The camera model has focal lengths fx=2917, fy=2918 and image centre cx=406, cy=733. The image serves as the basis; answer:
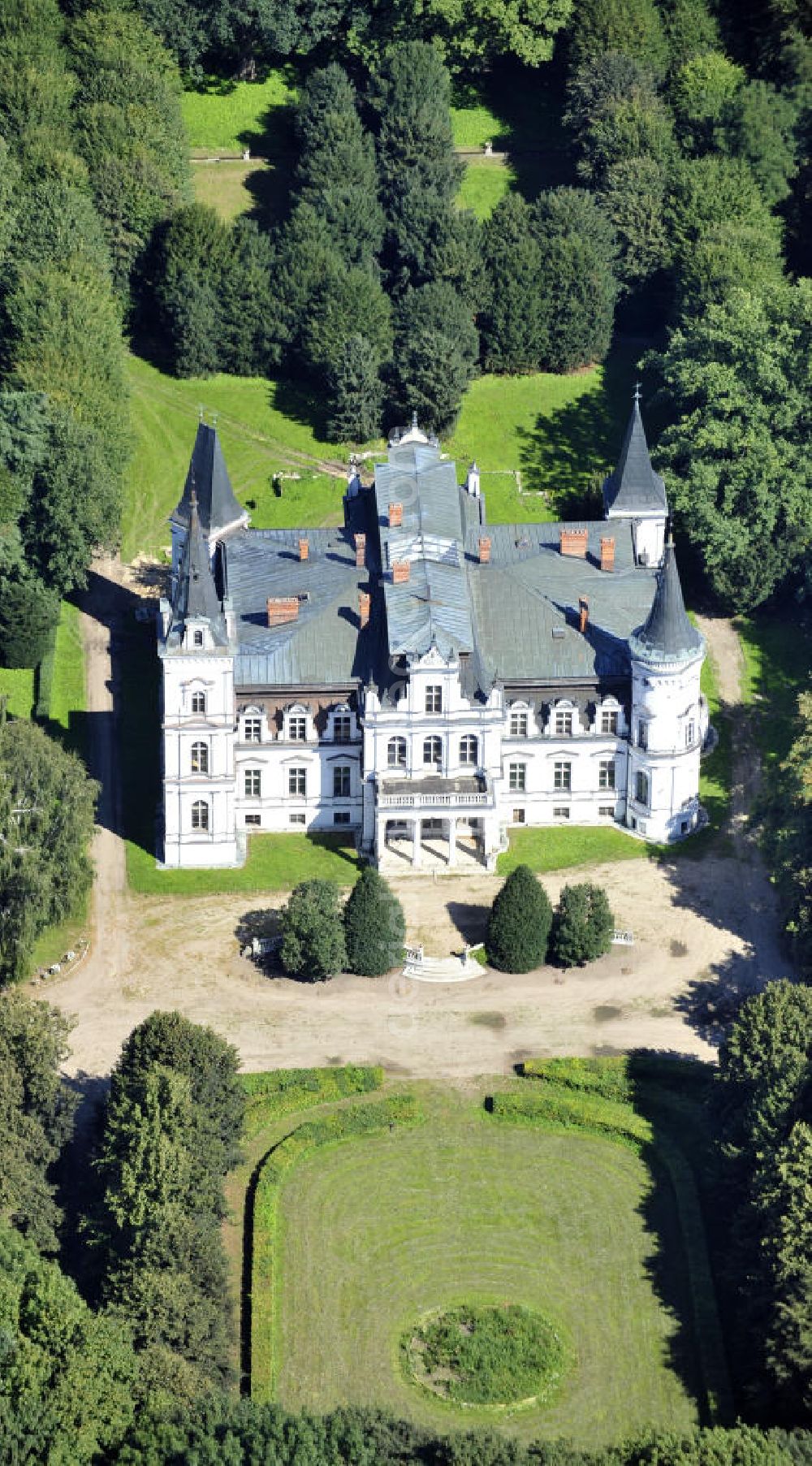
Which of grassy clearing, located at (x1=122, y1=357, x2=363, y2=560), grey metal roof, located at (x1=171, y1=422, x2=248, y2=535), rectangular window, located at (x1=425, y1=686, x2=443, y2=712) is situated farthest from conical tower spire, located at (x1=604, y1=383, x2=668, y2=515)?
grassy clearing, located at (x1=122, y1=357, x2=363, y2=560)

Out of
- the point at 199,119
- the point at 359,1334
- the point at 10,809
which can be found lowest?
Result: the point at 359,1334

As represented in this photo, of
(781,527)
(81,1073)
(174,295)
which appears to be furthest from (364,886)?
(174,295)

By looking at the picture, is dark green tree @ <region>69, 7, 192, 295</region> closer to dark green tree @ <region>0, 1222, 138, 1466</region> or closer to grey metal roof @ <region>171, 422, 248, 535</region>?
grey metal roof @ <region>171, 422, 248, 535</region>

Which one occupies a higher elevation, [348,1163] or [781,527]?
[781,527]

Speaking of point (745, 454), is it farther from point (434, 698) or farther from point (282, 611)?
point (282, 611)

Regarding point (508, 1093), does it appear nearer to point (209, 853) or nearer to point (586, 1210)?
point (586, 1210)
